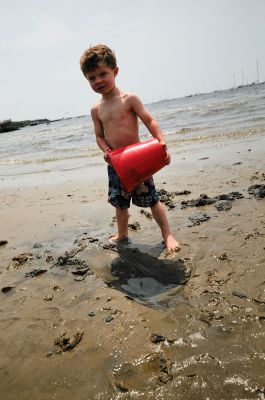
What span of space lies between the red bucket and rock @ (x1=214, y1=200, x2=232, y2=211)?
1123 millimetres

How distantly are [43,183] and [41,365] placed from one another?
203 inches

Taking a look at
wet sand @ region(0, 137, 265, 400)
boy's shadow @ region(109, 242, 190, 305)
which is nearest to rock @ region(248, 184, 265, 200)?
wet sand @ region(0, 137, 265, 400)

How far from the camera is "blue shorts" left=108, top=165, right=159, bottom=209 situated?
2.91 meters

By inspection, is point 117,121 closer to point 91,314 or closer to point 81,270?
point 81,270

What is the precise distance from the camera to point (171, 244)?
2.75m

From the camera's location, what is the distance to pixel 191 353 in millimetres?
1543

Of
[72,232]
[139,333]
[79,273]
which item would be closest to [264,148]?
[72,232]

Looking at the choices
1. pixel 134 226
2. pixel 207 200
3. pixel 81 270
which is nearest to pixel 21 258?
pixel 81 270

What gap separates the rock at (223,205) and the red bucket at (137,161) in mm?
1123

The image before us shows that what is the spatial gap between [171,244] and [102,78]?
1.49 m

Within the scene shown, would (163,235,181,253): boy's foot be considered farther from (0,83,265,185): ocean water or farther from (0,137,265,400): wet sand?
(0,83,265,185): ocean water

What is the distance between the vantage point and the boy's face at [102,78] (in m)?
2.71

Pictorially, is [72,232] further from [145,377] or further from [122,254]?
[145,377]

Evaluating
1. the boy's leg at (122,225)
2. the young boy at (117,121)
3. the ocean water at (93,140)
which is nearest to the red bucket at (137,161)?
the young boy at (117,121)
